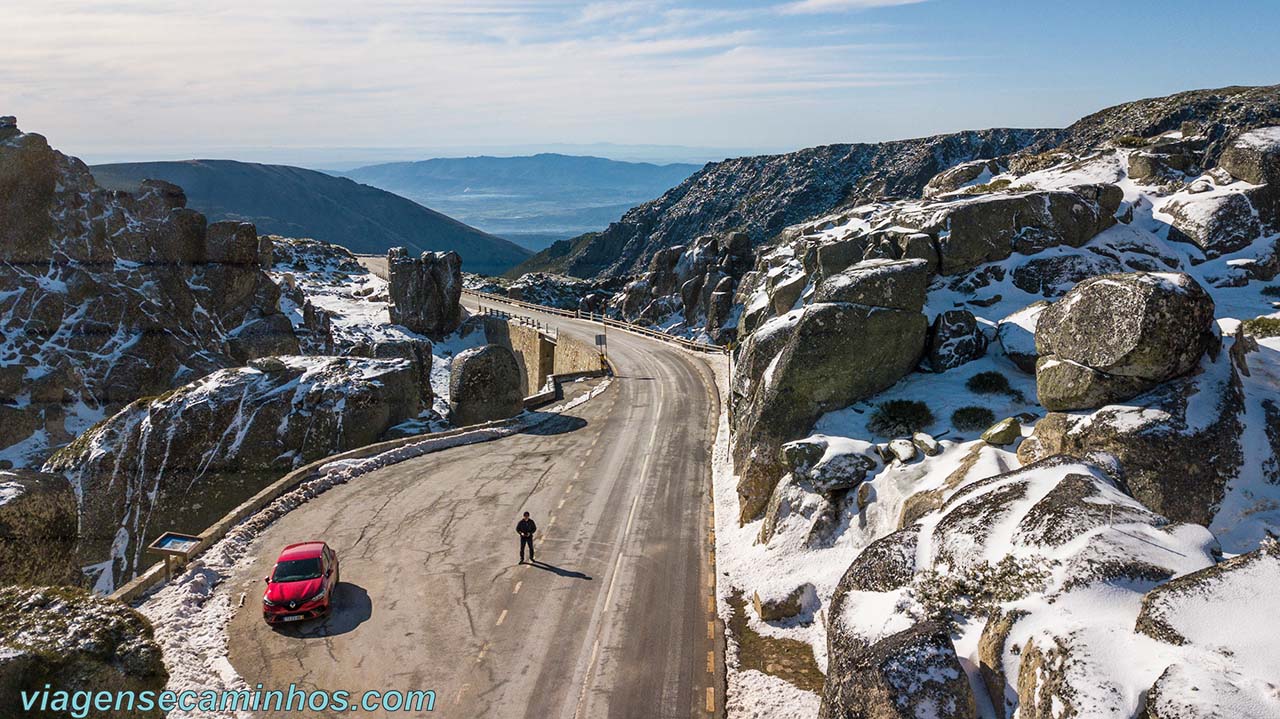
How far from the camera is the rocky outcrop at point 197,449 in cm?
2925

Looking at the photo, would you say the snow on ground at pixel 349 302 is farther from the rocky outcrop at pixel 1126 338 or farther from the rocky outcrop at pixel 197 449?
the rocky outcrop at pixel 1126 338

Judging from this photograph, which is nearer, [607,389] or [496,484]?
[496,484]

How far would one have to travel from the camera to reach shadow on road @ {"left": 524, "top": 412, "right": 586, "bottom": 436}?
120 feet

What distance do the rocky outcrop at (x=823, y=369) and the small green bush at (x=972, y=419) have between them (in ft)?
10.4

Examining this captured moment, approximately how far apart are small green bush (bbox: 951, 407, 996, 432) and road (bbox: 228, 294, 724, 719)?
8513 millimetres

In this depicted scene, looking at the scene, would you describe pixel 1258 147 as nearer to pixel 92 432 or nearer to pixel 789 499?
pixel 789 499

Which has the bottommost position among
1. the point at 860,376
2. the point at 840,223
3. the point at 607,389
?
the point at 607,389

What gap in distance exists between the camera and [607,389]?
48844mm

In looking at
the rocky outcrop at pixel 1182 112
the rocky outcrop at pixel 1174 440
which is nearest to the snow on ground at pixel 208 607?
the rocky outcrop at pixel 1174 440

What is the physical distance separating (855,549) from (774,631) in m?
2.91

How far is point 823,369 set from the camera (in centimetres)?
2217

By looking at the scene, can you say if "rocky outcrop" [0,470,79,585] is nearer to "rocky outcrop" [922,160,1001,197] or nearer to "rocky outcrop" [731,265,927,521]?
"rocky outcrop" [731,265,927,521]

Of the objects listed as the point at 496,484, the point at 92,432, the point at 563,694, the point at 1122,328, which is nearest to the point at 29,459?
the point at 92,432

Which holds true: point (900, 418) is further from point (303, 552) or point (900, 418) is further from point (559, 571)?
point (303, 552)
